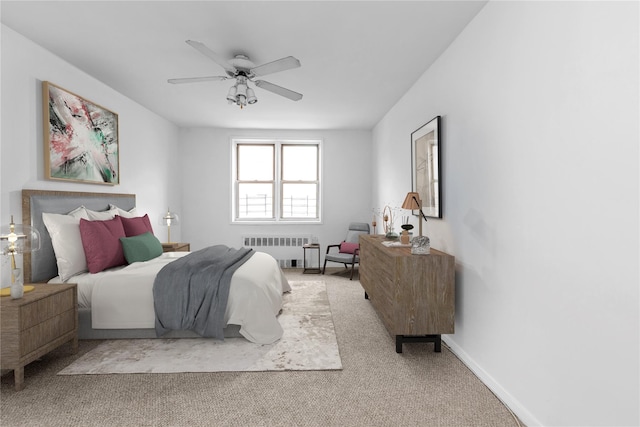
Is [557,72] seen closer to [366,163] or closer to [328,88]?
[328,88]

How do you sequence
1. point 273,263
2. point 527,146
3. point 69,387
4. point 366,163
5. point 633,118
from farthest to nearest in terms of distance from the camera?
point 366,163
point 273,263
point 69,387
point 527,146
point 633,118

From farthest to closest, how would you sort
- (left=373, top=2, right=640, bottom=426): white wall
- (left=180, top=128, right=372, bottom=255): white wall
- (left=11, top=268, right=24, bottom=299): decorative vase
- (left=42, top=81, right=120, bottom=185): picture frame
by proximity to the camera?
(left=180, top=128, right=372, bottom=255): white wall, (left=42, top=81, right=120, bottom=185): picture frame, (left=11, top=268, right=24, bottom=299): decorative vase, (left=373, top=2, right=640, bottom=426): white wall

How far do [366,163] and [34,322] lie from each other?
18.2ft

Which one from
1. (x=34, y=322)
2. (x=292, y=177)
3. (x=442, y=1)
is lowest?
A: (x=34, y=322)

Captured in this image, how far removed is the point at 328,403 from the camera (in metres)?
2.25

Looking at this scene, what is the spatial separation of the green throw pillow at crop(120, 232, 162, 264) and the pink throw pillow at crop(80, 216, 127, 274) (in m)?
0.07

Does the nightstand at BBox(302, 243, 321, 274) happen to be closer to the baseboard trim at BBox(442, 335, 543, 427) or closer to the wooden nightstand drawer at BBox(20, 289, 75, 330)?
the baseboard trim at BBox(442, 335, 543, 427)

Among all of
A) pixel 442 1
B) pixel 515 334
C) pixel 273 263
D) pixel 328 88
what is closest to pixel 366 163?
pixel 328 88

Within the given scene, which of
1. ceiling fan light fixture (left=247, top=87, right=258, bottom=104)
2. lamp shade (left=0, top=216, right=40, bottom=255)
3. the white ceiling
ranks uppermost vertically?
the white ceiling

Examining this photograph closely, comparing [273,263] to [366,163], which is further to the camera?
[366,163]

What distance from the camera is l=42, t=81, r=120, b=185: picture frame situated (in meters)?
3.31

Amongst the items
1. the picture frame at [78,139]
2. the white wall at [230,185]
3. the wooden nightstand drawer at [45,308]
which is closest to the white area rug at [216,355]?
the wooden nightstand drawer at [45,308]

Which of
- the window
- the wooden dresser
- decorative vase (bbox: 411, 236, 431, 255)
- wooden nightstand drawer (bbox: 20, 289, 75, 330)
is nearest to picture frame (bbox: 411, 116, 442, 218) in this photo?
decorative vase (bbox: 411, 236, 431, 255)

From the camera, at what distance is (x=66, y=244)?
3289mm
